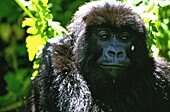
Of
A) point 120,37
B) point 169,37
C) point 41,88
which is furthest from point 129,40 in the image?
point 169,37

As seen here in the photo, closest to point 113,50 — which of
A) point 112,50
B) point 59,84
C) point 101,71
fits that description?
point 112,50

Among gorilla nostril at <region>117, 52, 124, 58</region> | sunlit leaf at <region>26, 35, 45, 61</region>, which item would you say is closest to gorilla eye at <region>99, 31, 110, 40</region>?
gorilla nostril at <region>117, 52, 124, 58</region>

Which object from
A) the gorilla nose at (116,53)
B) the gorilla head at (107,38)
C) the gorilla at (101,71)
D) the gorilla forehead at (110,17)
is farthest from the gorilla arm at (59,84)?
the gorilla nose at (116,53)

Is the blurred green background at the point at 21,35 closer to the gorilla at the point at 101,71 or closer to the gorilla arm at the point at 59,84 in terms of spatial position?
the gorilla at the point at 101,71

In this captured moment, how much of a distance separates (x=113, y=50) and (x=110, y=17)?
0.98 ft

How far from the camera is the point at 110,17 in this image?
15.0 feet

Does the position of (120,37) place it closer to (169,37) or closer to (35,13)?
(35,13)

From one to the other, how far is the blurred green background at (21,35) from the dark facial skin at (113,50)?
0.35 meters

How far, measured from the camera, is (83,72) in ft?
15.2

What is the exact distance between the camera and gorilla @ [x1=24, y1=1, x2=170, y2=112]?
4.57m

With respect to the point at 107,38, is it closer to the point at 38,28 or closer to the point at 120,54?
the point at 120,54

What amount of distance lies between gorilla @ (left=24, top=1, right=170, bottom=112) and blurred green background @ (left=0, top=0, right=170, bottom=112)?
0.89ft

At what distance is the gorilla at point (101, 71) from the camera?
457cm

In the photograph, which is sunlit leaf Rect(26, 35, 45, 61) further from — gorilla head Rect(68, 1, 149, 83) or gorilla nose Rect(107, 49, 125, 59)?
gorilla nose Rect(107, 49, 125, 59)
